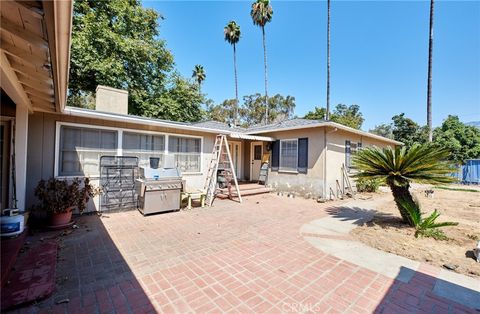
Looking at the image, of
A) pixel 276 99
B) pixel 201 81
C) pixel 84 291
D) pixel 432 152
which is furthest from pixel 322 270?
pixel 276 99

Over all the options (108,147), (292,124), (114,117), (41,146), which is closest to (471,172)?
(292,124)

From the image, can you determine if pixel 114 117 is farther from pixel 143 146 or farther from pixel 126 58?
pixel 126 58

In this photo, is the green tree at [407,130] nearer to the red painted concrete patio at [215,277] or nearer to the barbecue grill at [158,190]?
the red painted concrete patio at [215,277]

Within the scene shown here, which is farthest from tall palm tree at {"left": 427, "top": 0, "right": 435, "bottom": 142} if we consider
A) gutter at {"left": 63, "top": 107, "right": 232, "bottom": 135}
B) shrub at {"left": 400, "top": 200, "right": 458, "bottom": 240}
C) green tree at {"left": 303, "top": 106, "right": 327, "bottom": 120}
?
gutter at {"left": 63, "top": 107, "right": 232, "bottom": 135}

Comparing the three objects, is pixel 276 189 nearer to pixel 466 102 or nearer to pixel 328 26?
pixel 328 26

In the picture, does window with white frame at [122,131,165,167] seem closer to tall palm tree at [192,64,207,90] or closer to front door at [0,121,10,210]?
front door at [0,121,10,210]

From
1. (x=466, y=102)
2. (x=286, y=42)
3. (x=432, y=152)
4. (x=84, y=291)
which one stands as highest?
(x=286, y=42)

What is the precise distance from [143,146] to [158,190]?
192 cm

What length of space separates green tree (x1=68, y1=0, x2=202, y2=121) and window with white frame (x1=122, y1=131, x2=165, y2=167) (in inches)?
387

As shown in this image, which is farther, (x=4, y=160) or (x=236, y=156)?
(x=236, y=156)

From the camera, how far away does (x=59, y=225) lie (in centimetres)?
482

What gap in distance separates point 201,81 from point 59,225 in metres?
24.0

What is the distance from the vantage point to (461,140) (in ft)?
59.0

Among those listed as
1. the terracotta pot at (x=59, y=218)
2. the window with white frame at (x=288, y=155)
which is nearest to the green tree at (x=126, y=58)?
the window with white frame at (x=288, y=155)
